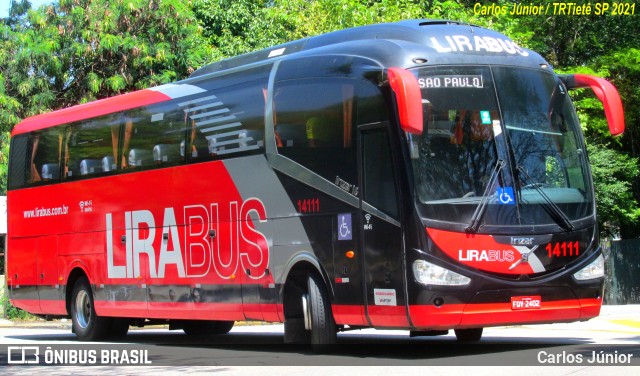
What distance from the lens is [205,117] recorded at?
16.7 meters

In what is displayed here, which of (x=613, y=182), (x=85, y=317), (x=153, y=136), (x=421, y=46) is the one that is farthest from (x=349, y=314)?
(x=613, y=182)

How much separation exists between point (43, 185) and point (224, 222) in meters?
6.02

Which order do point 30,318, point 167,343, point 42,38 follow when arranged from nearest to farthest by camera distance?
point 167,343 < point 30,318 < point 42,38

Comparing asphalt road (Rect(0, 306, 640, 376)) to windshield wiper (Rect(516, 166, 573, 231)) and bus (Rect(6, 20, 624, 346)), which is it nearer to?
bus (Rect(6, 20, 624, 346))

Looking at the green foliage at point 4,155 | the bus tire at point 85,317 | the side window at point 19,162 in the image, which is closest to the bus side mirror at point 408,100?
the bus tire at point 85,317

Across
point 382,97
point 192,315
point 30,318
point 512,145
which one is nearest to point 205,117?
point 192,315

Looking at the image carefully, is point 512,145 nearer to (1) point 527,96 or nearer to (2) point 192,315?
(1) point 527,96

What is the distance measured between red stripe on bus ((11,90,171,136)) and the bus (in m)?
0.49

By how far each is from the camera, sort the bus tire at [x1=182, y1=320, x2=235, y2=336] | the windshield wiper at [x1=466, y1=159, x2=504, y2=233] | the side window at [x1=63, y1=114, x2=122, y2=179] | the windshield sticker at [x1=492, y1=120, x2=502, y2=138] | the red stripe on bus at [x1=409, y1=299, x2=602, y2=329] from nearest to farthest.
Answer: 1. the red stripe on bus at [x1=409, y1=299, x2=602, y2=329]
2. the windshield wiper at [x1=466, y1=159, x2=504, y2=233]
3. the windshield sticker at [x1=492, y1=120, x2=502, y2=138]
4. the side window at [x1=63, y1=114, x2=122, y2=179]
5. the bus tire at [x1=182, y1=320, x2=235, y2=336]

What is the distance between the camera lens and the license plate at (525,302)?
1280 centimetres

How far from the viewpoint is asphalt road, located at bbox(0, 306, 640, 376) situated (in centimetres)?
1209

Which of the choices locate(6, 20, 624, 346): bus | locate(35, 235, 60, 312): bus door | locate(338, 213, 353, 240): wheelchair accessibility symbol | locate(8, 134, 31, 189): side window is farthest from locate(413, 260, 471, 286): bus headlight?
locate(8, 134, 31, 189): side window

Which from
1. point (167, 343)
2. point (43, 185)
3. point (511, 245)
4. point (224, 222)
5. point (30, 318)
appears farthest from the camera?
point (30, 318)

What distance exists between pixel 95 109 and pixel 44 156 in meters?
1.72
